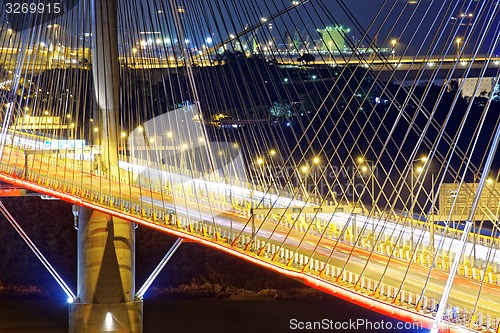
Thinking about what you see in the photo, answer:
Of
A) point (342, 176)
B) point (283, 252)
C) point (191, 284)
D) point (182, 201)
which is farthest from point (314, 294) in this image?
point (283, 252)

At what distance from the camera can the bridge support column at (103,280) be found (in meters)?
35.5

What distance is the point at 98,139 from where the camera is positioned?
119 feet

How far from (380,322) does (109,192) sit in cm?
1165

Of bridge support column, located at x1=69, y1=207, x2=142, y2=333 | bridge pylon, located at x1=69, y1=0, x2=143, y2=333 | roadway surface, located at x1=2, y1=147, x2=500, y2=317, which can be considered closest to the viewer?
roadway surface, located at x1=2, y1=147, x2=500, y2=317

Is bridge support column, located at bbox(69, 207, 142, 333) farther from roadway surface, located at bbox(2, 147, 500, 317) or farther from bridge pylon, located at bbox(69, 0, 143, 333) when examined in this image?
roadway surface, located at bbox(2, 147, 500, 317)

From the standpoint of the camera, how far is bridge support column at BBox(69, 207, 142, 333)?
3547cm

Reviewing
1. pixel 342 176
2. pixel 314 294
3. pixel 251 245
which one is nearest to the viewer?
pixel 251 245

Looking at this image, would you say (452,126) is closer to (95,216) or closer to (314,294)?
(314,294)

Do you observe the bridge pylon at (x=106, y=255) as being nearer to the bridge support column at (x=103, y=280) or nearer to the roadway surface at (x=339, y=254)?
the bridge support column at (x=103, y=280)

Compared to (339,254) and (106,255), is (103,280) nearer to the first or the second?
(106,255)

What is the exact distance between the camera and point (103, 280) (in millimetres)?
35688

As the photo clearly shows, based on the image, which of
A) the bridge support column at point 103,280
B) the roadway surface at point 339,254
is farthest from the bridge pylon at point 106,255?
the roadway surface at point 339,254

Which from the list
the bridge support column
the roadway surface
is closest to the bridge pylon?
the bridge support column

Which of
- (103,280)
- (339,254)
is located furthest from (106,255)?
(339,254)
